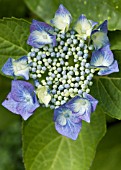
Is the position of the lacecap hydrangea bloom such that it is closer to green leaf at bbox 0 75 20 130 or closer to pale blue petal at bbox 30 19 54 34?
pale blue petal at bbox 30 19 54 34

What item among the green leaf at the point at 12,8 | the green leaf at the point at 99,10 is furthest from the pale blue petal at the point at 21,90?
the green leaf at the point at 12,8

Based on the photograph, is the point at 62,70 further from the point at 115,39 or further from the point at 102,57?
the point at 115,39

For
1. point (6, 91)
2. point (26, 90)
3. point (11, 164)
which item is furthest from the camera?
point (11, 164)

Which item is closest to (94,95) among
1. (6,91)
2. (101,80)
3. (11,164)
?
(101,80)

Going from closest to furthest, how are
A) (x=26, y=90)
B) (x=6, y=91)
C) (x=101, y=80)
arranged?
(x=26, y=90) → (x=101, y=80) → (x=6, y=91)

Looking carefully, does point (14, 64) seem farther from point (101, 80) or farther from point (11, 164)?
point (11, 164)
